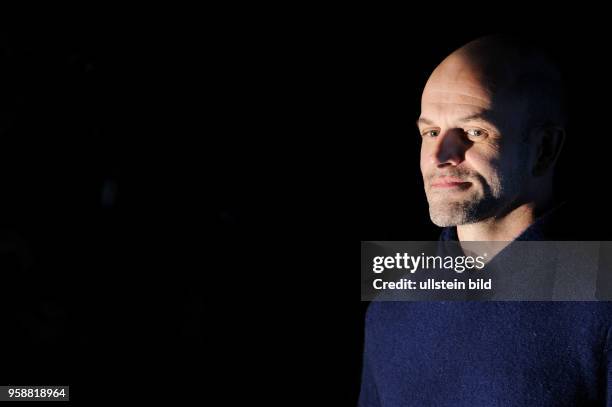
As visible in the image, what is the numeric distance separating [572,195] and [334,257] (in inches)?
22.0

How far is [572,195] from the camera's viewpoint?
1211 mm

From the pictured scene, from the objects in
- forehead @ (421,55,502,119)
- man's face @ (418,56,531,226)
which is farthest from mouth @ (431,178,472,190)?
forehead @ (421,55,502,119)

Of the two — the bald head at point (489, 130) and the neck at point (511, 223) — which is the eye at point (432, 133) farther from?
the neck at point (511, 223)

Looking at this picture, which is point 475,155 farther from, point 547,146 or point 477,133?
point 547,146

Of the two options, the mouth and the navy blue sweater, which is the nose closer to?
the mouth

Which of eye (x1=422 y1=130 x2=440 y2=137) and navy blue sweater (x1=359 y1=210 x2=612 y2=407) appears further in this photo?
eye (x1=422 y1=130 x2=440 y2=137)

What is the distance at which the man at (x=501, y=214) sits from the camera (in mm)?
893

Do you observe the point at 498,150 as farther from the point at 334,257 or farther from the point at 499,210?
the point at 334,257

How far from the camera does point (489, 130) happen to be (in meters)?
0.95

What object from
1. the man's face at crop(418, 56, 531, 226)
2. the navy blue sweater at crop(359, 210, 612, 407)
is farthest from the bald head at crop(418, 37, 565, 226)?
the navy blue sweater at crop(359, 210, 612, 407)

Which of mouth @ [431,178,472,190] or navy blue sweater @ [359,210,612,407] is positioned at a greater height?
mouth @ [431,178,472,190]

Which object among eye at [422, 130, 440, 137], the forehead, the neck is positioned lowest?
the neck

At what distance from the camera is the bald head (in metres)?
0.95

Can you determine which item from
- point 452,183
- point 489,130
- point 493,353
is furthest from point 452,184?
point 493,353
